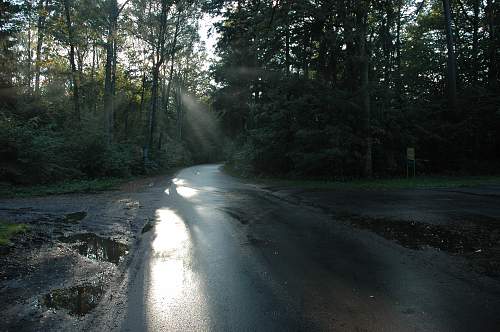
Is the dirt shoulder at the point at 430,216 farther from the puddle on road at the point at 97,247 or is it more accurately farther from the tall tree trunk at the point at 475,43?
the tall tree trunk at the point at 475,43

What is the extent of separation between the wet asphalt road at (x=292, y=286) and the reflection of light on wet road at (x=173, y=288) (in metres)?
0.01

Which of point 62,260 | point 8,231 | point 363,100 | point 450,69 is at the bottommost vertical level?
point 62,260

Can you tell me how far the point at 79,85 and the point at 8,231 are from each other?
89.3 ft

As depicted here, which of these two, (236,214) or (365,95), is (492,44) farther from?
(236,214)

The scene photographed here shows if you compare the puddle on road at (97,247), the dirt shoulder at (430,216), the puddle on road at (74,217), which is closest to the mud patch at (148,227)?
the puddle on road at (97,247)

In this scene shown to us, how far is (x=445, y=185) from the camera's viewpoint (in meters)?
17.2

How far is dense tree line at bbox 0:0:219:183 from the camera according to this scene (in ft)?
63.1

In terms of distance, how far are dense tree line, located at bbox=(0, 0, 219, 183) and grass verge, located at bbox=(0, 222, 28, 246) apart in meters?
4.45

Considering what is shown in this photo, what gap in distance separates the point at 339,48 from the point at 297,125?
4893 mm

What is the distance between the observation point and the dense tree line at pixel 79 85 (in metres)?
19.2

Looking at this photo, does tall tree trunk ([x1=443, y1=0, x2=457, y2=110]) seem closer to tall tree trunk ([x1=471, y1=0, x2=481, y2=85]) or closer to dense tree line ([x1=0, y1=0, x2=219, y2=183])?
tall tree trunk ([x1=471, y1=0, x2=481, y2=85])

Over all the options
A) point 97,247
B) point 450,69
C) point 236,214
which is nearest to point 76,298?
point 97,247

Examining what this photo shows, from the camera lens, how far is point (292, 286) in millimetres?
5086

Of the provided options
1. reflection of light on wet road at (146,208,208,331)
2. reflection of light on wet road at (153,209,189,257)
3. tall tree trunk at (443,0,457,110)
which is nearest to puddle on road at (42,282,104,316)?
reflection of light on wet road at (146,208,208,331)
